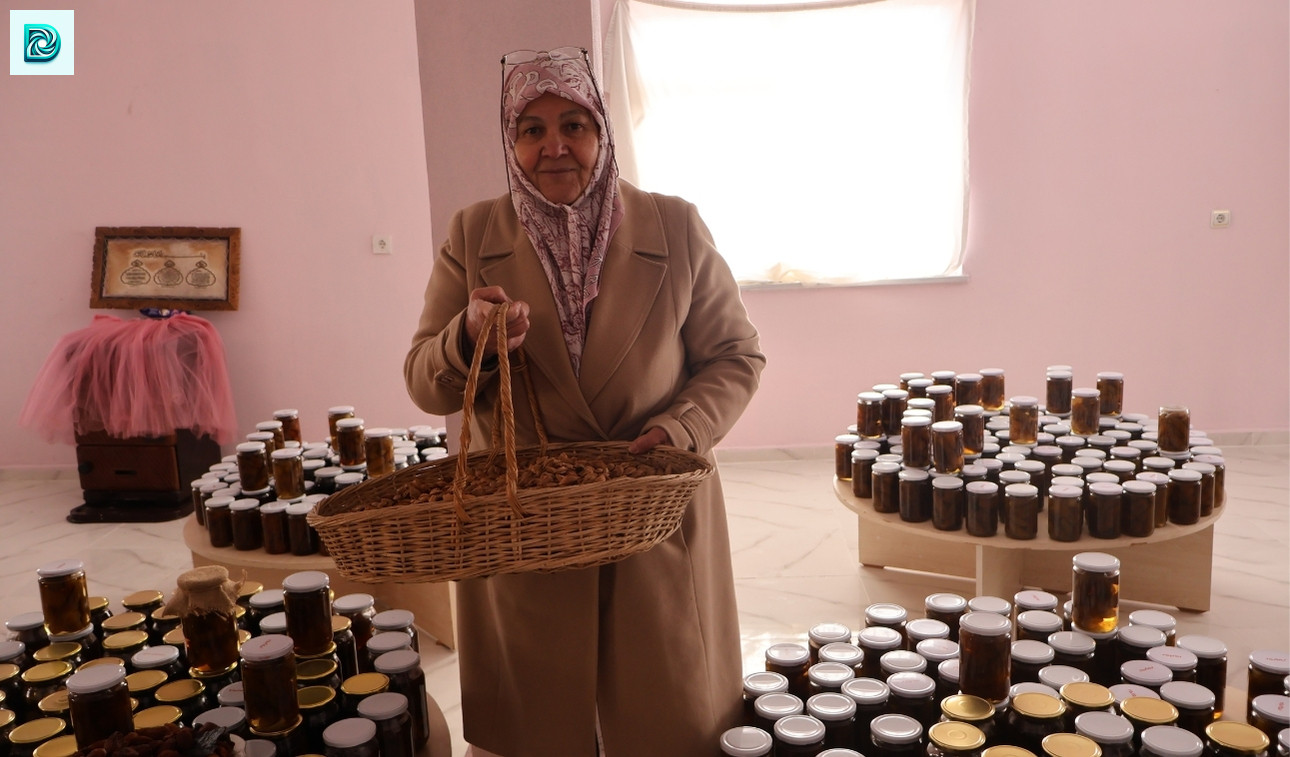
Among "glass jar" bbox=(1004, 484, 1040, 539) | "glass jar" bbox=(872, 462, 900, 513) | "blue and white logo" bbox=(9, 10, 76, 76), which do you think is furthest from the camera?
"blue and white logo" bbox=(9, 10, 76, 76)

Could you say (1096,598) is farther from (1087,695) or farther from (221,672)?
(221,672)

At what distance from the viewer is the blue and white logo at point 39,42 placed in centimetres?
455

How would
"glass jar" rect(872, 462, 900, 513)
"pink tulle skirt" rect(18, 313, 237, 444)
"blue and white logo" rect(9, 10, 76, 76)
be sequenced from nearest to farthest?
"glass jar" rect(872, 462, 900, 513), "pink tulle skirt" rect(18, 313, 237, 444), "blue and white logo" rect(9, 10, 76, 76)

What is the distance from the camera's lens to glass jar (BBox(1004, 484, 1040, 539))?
232 centimetres

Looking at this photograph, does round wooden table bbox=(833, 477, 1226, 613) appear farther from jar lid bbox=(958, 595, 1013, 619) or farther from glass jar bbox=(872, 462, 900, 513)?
jar lid bbox=(958, 595, 1013, 619)

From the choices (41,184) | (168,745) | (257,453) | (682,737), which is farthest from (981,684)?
(41,184)

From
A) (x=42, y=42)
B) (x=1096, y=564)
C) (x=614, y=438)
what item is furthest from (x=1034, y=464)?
(x=42, y=42)

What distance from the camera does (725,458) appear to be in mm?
4777

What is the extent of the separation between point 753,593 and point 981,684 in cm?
170

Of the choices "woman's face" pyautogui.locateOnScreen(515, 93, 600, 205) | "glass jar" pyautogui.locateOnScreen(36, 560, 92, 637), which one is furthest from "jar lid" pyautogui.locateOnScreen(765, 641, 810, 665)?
"glass jar" pyautogui.locateOnScreen(36, 560, 92, 637)

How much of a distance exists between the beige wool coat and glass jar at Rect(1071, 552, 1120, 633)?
24.0 inches

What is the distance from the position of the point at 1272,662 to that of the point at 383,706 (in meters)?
1.21

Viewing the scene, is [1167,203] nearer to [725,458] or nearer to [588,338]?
[725,458]

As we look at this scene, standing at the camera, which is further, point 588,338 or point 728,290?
point 728,290
